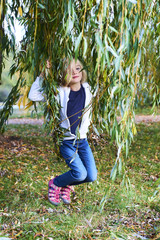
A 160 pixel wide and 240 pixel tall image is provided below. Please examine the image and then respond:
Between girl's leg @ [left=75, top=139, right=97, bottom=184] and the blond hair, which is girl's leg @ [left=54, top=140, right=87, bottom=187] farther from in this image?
the blond hair

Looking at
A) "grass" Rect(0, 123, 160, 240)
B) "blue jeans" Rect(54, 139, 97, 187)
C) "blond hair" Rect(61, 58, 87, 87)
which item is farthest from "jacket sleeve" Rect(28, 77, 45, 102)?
"grass" Rect(0, 123, 160, 240)

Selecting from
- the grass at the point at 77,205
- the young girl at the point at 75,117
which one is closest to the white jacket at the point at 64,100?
the young girl at the point at 75,117

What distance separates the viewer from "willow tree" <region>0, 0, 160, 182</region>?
173 cm

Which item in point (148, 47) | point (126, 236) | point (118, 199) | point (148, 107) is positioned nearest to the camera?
point (126, 236)

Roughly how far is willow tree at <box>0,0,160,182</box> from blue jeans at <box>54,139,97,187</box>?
137 mm

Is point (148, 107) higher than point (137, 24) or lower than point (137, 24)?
lower

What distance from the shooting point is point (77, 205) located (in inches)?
104

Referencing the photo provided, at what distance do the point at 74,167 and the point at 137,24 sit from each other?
1.12 meters

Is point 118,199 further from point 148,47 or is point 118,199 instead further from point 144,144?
point 144,144

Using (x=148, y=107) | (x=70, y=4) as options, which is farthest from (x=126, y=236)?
(x=148, y=107)

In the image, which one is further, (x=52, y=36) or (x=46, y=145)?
(x=46, y=145)

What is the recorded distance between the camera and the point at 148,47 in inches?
116

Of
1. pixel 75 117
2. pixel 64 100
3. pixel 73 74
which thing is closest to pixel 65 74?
pixel 73 74

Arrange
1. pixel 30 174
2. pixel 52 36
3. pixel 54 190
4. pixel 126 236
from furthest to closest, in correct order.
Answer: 1. pixel 30 174
2. pixel 54 190
3. pixel 52 36
4. pixel 126 236
